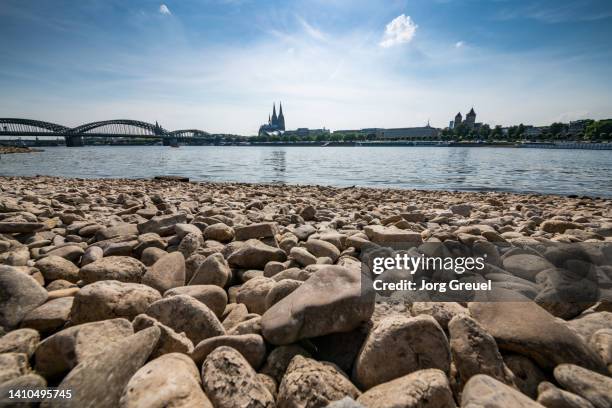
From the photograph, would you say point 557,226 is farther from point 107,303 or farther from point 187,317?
point 107,303

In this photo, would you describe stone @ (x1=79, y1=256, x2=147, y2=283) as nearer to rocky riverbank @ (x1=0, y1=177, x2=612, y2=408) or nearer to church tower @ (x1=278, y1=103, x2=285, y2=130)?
rocky riverbank @ (x1=0, y1=177, x2=612, y2=408)

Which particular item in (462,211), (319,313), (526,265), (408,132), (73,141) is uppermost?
(408,132)

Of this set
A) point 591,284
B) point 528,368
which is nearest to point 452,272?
point 591,284

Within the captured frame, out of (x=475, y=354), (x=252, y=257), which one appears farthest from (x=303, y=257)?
(x=475, y=354)

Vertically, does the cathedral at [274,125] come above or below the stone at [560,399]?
above

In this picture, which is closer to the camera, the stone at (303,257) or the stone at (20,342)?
the stone at (20,342)

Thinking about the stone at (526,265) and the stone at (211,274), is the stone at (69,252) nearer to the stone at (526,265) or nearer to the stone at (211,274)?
the stone at (211,274)

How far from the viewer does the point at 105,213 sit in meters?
4.82

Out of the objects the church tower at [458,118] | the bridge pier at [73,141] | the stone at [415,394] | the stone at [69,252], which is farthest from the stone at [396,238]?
the church tower at [458,118]

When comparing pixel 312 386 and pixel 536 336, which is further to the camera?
pixel 536 336

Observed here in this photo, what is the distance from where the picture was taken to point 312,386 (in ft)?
3.70

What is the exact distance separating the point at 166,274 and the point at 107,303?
1.75 ft

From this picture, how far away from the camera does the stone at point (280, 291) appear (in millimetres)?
1762

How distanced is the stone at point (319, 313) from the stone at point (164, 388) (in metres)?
0.40
